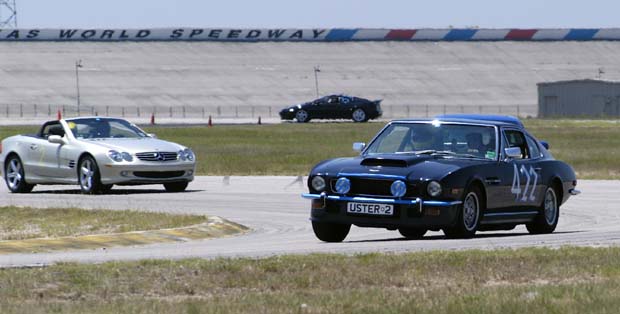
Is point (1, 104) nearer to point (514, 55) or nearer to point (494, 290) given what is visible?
point (514, 55)

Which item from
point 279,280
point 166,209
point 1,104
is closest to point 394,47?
point 1,104

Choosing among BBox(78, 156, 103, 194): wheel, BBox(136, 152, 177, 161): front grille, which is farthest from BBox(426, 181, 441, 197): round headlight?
BBox(78, 156, 103, 194): wheel

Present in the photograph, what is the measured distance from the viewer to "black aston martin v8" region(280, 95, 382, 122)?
85938 mm

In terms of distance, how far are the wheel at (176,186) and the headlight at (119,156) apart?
122 cm

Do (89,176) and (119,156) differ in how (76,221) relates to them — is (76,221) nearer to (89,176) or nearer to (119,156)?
(119,156)

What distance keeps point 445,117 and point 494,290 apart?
6766 mm

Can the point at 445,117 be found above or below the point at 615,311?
above

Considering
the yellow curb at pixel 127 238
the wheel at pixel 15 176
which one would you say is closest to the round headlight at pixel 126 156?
the wheel at pixel 15 176

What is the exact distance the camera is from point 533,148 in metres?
18.7

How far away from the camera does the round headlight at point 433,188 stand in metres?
16.1

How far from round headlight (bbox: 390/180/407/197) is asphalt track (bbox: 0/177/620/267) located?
531 mm

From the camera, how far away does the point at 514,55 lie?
135 metres

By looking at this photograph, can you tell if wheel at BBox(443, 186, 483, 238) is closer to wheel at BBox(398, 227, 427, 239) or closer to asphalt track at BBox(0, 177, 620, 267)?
asphalt track at BBox(0, 177, 620, 267)

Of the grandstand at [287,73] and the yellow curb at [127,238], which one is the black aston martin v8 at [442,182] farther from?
the grandstand at [287,73]
